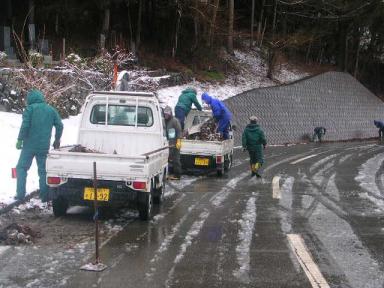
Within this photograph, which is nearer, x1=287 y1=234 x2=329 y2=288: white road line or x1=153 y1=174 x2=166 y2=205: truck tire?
x1=287 y1=234 x2=329 y2=288: white road line

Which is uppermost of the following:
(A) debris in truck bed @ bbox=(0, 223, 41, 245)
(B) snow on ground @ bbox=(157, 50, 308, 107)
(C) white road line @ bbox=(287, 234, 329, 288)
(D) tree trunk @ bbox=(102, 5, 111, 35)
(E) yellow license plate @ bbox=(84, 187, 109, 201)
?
(D) tree trunk @ bbox=(102, 5, 111, 35)

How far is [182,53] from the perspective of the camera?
124 feet

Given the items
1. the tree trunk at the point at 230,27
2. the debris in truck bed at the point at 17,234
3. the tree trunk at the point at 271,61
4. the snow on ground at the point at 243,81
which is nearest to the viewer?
the debris in truck bed at the point at 17,234

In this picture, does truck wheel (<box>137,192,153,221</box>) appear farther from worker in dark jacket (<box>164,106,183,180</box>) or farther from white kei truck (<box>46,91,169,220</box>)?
worker in dark jacket (<box>164,106,183,180</box>)

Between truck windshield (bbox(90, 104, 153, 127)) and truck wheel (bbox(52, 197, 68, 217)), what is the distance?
88.4 inches

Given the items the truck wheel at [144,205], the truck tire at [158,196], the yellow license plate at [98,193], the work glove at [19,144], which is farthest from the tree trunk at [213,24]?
the yellow license plate at [98,193]

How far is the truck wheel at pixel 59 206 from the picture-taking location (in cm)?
881

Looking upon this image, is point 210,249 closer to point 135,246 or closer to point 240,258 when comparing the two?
point 240,258

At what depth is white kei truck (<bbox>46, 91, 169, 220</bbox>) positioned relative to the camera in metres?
8.48

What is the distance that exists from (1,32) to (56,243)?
69.6ft

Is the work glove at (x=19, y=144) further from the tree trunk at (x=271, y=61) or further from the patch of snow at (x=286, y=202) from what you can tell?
the tree trunk at (x=271, y=61)

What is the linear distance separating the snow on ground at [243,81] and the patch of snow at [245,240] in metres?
18.8

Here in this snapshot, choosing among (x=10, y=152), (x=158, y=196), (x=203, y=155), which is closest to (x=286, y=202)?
(x=158, y=196)

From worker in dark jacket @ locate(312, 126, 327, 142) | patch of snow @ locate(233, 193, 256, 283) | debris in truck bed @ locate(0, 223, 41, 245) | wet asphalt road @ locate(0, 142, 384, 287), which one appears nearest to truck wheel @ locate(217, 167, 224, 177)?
wet asphalt road @ locate(0, 142, 384, 287)
